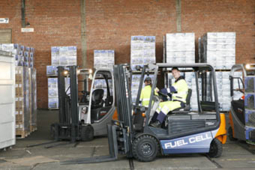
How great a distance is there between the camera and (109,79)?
31.7 ft

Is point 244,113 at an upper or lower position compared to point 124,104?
lower

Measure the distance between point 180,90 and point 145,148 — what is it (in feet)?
3.67

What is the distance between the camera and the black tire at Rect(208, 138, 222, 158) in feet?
20.0

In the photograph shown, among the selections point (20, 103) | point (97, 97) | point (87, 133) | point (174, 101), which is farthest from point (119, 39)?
point (174, 101)

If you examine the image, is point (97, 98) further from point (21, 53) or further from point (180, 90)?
point (21, 53)

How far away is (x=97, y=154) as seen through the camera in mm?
6660

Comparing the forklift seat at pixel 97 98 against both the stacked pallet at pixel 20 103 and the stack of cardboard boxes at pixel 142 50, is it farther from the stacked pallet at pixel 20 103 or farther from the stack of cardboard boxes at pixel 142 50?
the stack of cardboard boxes at pixel 142 50

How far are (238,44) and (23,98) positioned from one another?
8.38 m

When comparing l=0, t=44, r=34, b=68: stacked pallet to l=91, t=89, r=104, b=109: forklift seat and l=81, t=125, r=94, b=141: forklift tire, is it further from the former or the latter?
l=81, t=125, r=94, b=141: forklift tire

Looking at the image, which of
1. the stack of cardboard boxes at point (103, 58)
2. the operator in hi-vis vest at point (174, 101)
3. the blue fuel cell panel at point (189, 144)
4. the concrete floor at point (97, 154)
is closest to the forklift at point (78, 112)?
the concrete floor at point (97, 154)

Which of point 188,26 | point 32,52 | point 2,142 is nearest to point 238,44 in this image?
point 188,26

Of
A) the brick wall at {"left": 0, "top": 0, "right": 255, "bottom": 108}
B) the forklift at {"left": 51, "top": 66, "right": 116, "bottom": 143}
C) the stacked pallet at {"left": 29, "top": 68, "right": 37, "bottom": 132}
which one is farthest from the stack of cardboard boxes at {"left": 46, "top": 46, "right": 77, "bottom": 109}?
the forklift at {"left": 51, "top": 66, "right": 116, "bottom": 143}

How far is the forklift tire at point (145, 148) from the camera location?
18.8 ft

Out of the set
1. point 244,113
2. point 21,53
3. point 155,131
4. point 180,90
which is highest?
point 21,53
